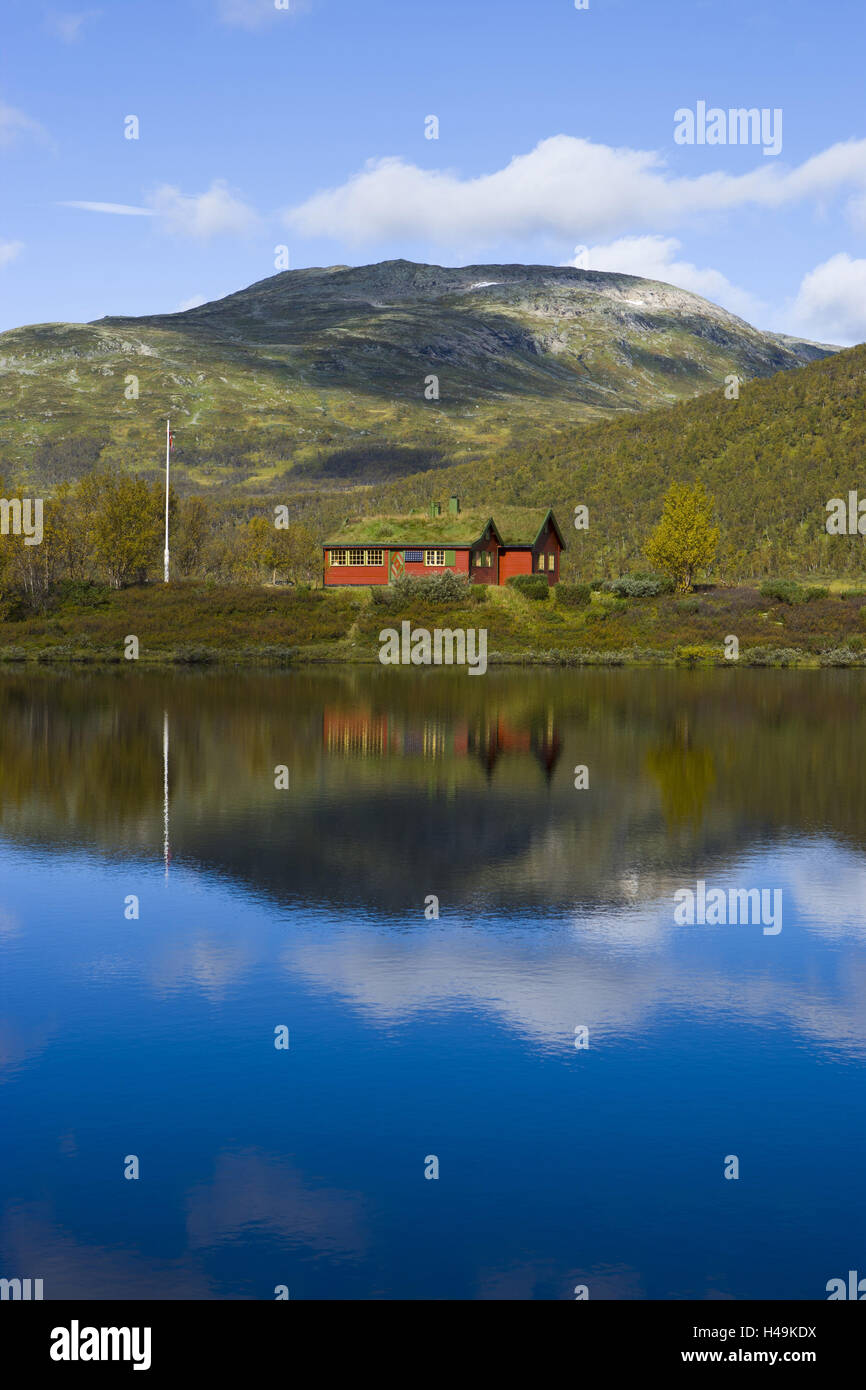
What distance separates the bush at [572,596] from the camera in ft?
A: 321

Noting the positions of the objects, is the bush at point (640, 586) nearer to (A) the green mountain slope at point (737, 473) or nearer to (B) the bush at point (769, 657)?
(A) the green mountain slope at point (737, 473)

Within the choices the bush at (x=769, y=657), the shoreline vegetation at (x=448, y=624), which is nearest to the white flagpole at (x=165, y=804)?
the shoreline vegetation at (x=448, y=624)

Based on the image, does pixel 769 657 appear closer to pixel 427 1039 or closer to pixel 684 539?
pixel 684 539

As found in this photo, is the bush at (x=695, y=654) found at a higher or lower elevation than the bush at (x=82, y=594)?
lower

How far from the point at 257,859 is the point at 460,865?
378 centimetres

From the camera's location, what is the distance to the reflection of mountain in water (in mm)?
23453

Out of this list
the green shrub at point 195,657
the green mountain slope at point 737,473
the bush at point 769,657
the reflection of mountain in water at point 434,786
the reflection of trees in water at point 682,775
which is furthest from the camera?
the green mountain slope at point 737,473

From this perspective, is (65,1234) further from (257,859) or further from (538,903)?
(257,859)

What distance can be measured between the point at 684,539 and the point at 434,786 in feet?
254

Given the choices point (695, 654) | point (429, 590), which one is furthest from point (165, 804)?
point (429, 590)

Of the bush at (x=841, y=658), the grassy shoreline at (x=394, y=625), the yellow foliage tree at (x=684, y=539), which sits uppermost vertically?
the yellow foliage tree at (x=684, y=539)

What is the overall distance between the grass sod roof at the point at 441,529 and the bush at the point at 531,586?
4.64 meters

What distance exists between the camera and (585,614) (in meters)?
95.4

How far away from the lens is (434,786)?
1266 inches
